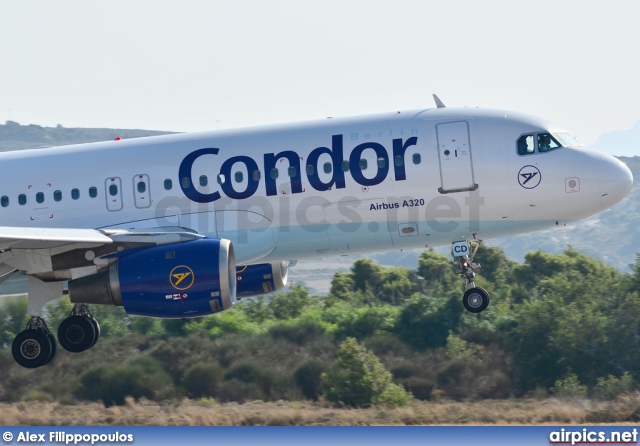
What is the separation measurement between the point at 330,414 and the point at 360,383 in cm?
405

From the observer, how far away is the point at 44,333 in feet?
81.5

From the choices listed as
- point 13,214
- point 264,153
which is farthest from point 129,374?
point 264,153

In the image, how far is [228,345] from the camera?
113 feet

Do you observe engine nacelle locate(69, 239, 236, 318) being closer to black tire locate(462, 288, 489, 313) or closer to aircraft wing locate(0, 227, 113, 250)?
aircraft wing locate(0, 227, 113, 250)

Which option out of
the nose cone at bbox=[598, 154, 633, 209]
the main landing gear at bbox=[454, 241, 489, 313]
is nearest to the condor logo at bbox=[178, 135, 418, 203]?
the main landing gear at bbox=[454, 241, 489, 313]

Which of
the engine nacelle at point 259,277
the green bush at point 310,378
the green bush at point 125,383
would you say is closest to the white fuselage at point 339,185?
the engine nacelle at point 259,277

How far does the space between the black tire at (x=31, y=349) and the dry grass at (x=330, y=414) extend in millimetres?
2245

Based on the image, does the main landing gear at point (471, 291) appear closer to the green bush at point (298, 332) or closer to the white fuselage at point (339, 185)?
the white fuselage at point (339, 185)

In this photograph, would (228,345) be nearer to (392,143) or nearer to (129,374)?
(129,374)

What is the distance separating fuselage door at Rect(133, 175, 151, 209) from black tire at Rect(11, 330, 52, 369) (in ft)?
12.7

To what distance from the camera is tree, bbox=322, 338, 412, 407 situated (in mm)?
29444

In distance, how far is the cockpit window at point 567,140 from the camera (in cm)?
2397

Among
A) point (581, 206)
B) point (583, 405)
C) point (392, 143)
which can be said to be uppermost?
point (392, 143)

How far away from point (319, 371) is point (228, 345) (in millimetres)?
3876
